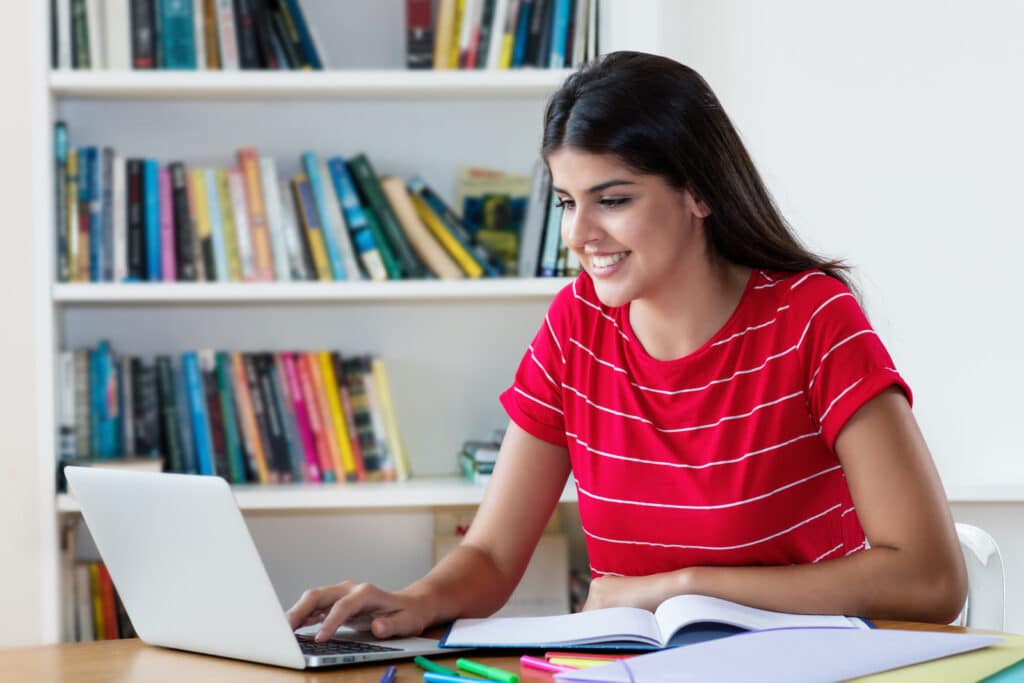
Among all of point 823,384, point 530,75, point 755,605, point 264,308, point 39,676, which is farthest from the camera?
point 264,308

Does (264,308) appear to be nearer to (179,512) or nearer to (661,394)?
(661,394)

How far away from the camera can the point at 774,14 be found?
2439mm

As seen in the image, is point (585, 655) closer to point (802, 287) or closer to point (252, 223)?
point (802, 287)

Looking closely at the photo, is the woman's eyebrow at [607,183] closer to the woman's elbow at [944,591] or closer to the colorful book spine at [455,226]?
the woman's elbow at [944,591]

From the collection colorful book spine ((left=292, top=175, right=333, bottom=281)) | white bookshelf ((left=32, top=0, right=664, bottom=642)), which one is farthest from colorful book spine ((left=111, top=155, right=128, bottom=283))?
colorful book spine ((left=292, top=175, right=333, bottom=281))

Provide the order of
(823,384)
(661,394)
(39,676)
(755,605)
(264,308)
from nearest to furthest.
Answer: (39,676)
(755,605)
(823,384)
(661,394)
(264,308)

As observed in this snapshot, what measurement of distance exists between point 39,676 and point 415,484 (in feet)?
4.48

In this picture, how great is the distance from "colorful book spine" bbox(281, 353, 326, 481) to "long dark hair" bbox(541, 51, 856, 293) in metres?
1.08

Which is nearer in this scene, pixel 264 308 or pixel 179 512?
pixel 179 512

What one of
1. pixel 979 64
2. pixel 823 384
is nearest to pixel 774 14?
pixel 979 64

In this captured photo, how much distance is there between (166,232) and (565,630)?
1.52 meters

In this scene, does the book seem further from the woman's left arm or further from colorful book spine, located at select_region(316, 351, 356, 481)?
the woman's left arm

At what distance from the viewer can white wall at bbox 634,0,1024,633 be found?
2371mm

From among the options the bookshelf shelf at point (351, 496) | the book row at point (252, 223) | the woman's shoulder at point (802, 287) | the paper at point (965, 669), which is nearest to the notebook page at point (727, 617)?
the paper at point (965, 669)
